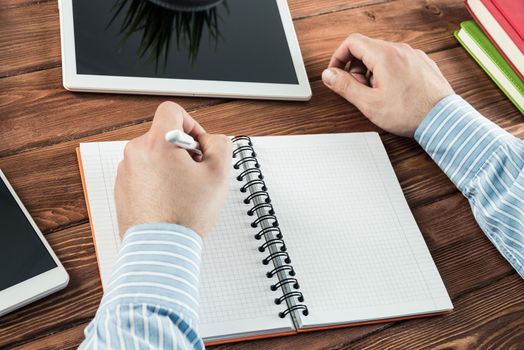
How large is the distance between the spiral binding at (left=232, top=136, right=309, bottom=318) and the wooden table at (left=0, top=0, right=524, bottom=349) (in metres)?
0.05

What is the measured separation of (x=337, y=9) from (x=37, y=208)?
A: 0.75 metres

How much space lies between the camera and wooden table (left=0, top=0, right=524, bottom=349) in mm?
919

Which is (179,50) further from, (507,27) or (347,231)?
(507,27)

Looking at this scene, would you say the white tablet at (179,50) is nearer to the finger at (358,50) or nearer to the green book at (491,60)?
the finger at (358,50)

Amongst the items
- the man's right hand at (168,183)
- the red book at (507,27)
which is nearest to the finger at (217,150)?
the man's right hand at (168,183)

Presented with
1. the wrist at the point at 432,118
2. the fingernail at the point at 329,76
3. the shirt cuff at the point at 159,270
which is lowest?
the wrist at the point at 432,118

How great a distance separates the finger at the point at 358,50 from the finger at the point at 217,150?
397mm

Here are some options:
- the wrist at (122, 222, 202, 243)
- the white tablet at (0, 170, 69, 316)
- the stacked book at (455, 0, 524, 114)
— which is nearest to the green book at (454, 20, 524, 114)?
the stacked book at (455, 0, 524, 114)

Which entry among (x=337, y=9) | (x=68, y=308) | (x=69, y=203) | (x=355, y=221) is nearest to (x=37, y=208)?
(x=69, y=203)

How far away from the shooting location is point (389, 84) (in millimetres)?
1205

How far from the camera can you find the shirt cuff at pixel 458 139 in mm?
1166

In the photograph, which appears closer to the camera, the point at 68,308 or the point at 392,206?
the point at 68,308

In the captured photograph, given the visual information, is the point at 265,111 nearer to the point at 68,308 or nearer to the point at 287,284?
the point at 287,284

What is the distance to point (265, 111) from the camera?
1168mm
